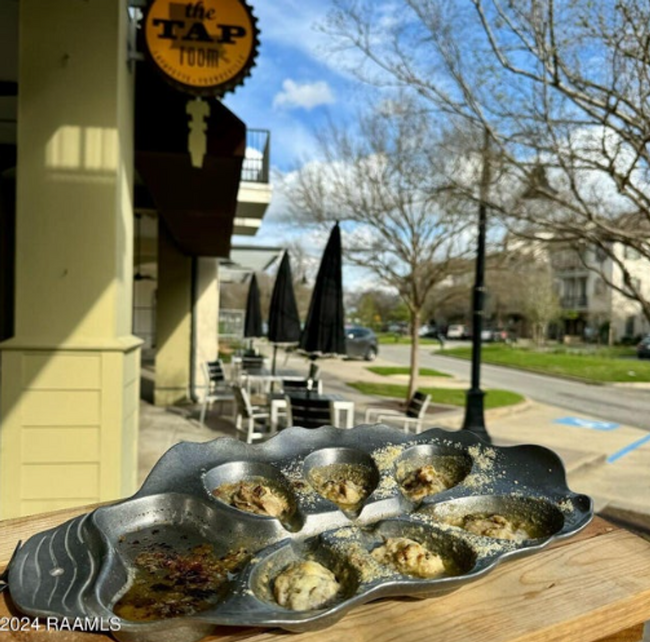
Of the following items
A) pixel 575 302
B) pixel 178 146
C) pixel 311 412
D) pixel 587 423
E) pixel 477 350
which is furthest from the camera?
pixel 575 302

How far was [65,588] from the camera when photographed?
1082 millimetres

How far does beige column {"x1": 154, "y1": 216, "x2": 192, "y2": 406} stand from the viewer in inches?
442

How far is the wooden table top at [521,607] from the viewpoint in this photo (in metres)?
1.10

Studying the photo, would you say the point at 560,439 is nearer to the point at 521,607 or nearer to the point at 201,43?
the point at 201,43

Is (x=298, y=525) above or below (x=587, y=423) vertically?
above

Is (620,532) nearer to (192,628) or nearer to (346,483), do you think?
(346,483)

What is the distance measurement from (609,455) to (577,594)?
25.0ft

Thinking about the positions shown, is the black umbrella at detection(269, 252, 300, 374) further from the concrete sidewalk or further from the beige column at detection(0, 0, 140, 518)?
the beige column at detection(0, 0, 140, 518)

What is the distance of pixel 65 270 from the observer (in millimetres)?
3807

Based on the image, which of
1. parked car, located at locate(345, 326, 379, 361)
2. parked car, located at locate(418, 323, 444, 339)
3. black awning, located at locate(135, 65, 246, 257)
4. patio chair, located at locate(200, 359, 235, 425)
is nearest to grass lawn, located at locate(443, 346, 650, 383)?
parked car, located at locate(345, 326, 379, 361)

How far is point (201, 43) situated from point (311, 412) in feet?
13.4

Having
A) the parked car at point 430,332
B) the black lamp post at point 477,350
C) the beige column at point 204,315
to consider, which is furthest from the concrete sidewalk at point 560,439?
the parked car at point 430,332

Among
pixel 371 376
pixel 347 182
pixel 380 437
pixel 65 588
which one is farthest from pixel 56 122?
pixel 371 376

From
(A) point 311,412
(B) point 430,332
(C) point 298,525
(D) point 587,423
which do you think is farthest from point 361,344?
(B) point 430,332
